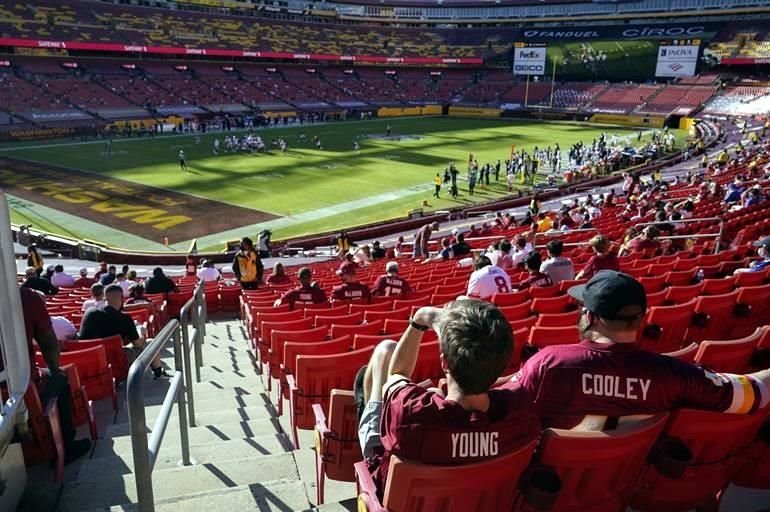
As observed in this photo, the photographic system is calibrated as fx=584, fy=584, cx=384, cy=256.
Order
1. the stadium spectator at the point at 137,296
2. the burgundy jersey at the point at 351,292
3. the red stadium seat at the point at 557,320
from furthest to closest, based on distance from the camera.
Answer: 1. the stadium spectator at the point at 137,296
2. the burgundy jersey at the point at 351,292
3. the red stadium seat at the point at 557,320

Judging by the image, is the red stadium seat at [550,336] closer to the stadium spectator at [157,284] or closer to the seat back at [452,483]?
the seat back at [452,483]

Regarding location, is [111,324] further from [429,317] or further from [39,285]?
[39,285]

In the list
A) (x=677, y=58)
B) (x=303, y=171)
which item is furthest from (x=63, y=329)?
(x=677, y=58)

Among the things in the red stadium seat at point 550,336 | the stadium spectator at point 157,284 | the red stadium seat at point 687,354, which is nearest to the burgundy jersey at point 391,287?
the red stadium seat at point 550,336

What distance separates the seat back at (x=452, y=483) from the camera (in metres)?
2.36

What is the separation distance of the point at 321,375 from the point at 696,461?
101 inches

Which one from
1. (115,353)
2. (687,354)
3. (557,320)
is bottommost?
(115,353)

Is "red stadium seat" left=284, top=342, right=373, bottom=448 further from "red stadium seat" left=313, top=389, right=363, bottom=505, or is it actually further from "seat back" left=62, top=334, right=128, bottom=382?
"seat back" left=62, top=334, right=128, bottom=382

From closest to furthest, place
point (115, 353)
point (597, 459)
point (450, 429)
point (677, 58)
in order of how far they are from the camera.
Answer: point (450, 429) → point (597, 459) → point (115, 353) → point (677, 58)

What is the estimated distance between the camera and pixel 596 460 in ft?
8.59

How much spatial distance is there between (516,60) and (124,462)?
88.7 meters

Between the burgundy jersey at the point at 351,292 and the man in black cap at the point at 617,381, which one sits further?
the burgundy jersey at the point at 351,292

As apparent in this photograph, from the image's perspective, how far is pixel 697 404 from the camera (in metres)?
2.84

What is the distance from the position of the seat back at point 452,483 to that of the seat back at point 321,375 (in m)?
1.97
